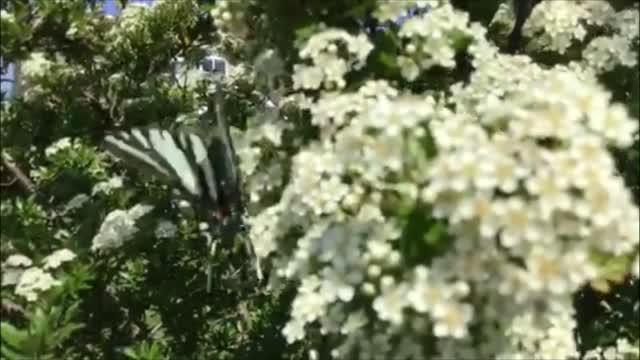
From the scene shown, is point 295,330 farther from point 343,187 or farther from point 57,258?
point 57,258

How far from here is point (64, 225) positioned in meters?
4.41

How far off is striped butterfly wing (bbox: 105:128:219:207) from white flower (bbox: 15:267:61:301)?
531 mm

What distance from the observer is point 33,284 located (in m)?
3.93

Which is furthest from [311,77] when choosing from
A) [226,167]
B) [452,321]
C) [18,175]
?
[18,175]

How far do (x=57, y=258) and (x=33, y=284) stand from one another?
0.46 ft

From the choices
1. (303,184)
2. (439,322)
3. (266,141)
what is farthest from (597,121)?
(266,141)

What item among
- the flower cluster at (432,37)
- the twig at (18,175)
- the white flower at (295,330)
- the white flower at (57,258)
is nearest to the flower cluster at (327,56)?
the flower cluster at (432,37)

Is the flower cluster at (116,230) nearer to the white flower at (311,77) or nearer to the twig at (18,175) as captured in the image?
the twig at (18,175)

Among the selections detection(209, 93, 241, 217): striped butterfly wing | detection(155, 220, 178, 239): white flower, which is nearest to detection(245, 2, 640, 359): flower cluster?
detection(209, 93, 241, 217): striped butterfly wing

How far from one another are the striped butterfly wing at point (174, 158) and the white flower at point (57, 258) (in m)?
0.40

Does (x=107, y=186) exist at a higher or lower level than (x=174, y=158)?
lower

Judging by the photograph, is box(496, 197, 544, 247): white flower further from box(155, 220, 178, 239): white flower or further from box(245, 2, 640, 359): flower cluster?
box(155, 220, 178, 239): white flower

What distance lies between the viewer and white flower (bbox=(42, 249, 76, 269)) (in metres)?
4.00

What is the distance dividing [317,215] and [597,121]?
2.94ft
